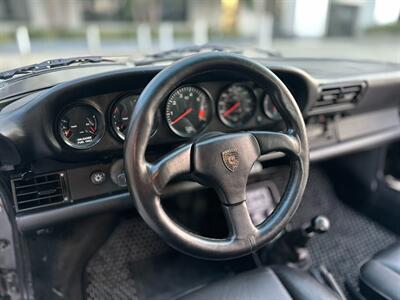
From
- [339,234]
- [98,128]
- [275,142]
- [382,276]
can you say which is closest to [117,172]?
[98,128]

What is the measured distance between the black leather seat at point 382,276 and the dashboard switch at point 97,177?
1.09m

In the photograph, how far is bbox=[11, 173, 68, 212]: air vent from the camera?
1.34 metres

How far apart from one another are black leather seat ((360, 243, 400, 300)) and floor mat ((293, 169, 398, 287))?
378 mm

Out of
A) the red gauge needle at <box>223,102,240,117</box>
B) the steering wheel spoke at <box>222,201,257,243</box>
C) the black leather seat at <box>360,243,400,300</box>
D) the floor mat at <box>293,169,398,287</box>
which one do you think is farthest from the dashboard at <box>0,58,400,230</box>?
the floor mat at <box>293,169,398,287</box>

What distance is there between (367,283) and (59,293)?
1.26 metres

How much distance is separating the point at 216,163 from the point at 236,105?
0.53 metres

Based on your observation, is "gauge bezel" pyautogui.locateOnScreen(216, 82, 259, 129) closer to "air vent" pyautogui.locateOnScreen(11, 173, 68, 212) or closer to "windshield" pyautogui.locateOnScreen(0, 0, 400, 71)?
"air vent" pyautogui.locateOnScreen(11, 173, 68, 212)

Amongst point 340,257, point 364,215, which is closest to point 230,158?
point 340,257

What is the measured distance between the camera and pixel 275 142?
3.91 feet

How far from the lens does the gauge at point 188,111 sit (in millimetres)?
1397

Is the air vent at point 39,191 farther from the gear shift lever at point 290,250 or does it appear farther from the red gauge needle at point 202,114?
the gear shift lever at point 290,250

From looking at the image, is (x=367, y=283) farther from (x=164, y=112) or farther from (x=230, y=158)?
(x=164, y=112)

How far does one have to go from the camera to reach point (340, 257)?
7.10ft

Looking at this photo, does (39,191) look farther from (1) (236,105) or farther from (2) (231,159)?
(1) (236,105)
